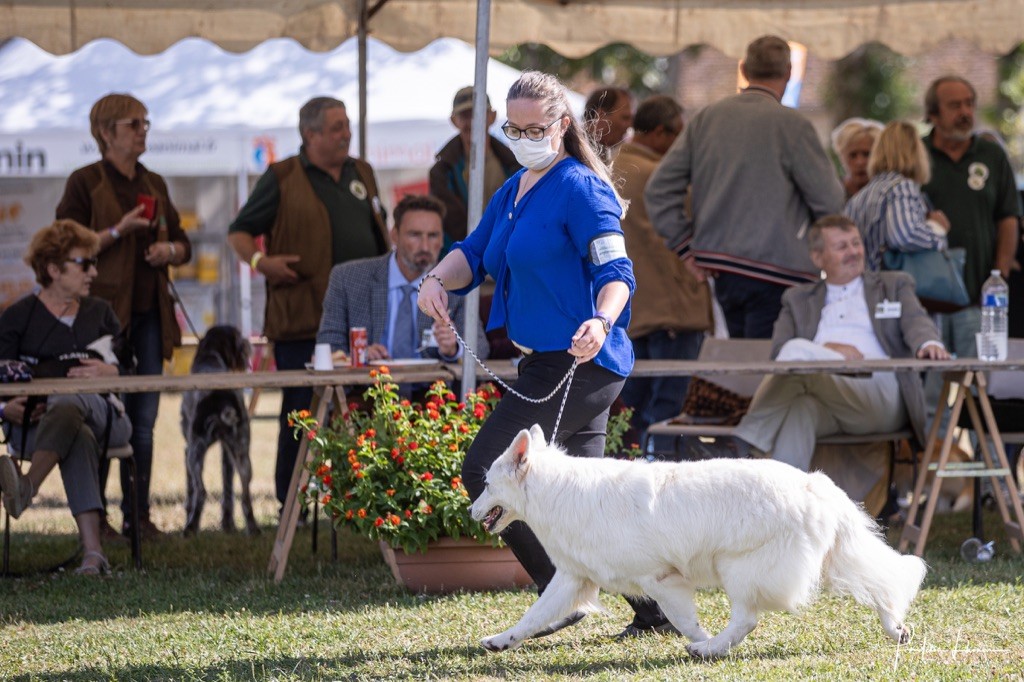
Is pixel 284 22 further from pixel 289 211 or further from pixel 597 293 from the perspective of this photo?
pixel 597 293

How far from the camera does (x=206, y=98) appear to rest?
39.8ft

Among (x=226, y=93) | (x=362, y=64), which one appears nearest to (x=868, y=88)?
(x=226, y=93)

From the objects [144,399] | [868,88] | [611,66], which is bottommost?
[144,399]

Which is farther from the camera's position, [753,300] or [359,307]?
[753,300]

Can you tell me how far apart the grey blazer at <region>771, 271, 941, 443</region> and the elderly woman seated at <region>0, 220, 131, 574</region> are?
3103mm

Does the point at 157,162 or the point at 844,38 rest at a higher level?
the point at 844,38

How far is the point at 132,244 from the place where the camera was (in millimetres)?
7016

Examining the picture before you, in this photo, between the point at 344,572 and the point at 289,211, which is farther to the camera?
the point at 289,211

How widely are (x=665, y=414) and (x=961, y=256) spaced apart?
181 cm

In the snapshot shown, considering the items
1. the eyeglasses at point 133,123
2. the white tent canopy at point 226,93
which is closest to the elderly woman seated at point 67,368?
the eyeglasses at point 133,123

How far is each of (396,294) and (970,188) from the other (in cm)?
341

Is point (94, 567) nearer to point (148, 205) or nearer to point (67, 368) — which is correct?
point (67, 368)

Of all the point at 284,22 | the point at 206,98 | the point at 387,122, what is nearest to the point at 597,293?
the point at 284,22

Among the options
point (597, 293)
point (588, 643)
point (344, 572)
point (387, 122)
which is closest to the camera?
point (597, 293)
